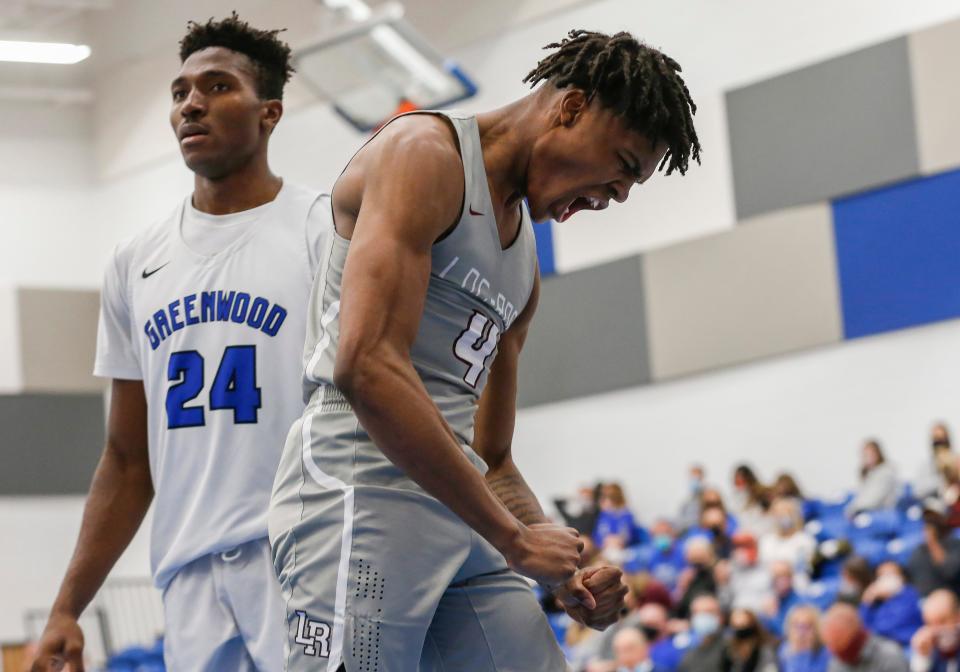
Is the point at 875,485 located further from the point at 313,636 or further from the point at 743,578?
the point at 313,636

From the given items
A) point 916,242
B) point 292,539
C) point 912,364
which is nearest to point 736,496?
point 912,364

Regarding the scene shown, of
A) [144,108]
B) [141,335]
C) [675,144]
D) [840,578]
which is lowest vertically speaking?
[840,578]

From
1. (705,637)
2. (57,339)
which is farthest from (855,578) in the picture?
Result: (57,339)

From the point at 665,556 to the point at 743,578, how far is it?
5.06ft

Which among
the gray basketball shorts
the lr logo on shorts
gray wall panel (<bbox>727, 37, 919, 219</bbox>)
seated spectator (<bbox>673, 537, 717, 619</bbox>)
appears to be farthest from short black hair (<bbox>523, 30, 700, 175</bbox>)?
gray wall panel (<bbox>727, 37, 919, 219</bbox>)

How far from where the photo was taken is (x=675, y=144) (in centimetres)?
273

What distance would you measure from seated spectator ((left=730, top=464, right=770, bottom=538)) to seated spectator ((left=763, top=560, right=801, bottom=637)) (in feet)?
A: 4.04

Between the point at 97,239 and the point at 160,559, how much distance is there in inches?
672

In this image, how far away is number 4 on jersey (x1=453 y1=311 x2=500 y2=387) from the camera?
2.67m

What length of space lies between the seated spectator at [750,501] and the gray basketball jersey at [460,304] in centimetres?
931

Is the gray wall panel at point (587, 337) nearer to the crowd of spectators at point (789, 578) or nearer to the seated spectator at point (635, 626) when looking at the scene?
the crowd of spectators at point (789, 578)

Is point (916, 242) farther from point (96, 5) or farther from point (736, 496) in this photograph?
point (96, 5)

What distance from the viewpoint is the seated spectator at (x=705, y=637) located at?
9.63 m

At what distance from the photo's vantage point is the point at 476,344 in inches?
106
